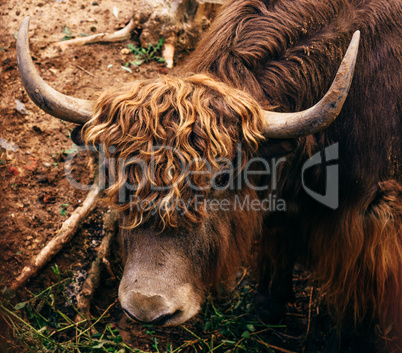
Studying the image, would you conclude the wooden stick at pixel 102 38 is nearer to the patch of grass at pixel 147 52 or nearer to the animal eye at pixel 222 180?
the patch of grass at pixel 147 52

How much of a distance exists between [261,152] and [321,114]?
0.57 metres

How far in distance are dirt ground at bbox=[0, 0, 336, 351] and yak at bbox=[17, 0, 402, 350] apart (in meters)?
1.61

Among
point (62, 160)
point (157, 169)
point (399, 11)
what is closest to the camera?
point (157, 169)

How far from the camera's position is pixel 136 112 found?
2834mm

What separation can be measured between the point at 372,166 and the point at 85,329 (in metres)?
3.06

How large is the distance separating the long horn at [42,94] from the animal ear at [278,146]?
1.25 meters

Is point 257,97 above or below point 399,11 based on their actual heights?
below

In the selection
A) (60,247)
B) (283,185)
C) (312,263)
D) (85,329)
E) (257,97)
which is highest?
(257,97)

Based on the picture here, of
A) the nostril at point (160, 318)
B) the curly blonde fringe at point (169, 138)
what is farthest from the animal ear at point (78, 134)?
the nostril at point (160, 318)

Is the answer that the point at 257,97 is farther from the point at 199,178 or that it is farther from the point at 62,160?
the point at 62,160

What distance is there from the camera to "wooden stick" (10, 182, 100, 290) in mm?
4184

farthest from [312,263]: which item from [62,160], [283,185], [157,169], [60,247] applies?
[62,160]

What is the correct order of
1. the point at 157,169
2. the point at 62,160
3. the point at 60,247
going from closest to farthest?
the point at 157,169, the point at 60,247, the point at 62,160

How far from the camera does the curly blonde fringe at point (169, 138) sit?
8.97 feet
